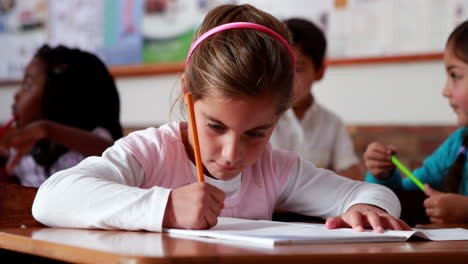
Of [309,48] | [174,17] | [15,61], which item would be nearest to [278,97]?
[309,48]

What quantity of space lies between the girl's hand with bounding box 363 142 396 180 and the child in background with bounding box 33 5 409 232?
41cm

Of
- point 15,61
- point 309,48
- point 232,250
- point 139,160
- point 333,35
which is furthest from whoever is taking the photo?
point 15,61

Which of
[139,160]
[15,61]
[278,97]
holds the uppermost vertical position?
[278,97]

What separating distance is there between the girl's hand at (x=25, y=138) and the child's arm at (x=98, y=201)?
2.60 ft

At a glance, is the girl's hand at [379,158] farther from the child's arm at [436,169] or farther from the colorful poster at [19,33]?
the colorful poster at [19,33]

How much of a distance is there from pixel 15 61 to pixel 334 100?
78.5 inches

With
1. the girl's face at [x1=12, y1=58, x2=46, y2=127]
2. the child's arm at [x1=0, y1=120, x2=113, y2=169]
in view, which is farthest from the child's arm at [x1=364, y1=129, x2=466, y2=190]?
the girl's face at [x1=12, y1=58, x2=46, y2=127]

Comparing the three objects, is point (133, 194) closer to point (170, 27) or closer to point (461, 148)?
point (461, 148)

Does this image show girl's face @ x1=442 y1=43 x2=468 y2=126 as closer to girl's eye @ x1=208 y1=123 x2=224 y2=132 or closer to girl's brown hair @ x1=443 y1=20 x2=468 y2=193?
girl's brown hair @ x1=443 y1=20 x2=468 y2=193

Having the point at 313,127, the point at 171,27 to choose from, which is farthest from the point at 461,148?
the point at 171,27

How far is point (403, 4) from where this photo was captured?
2314 mm

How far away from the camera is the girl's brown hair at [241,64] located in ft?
3.22

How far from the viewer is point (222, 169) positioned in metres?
1.01

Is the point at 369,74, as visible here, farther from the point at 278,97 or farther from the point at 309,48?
the point at 278,97
